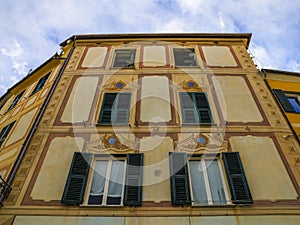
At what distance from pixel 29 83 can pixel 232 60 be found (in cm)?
1004

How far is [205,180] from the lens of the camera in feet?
23.0

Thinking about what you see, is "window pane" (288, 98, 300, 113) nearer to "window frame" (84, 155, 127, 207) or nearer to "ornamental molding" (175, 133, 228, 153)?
"ornamental molding" (175, 133, 228, 153)

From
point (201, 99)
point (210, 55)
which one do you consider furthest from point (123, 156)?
point (210, 55)

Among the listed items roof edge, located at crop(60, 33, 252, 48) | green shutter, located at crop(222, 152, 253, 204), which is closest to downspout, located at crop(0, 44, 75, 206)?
roof edge, located at crop(60, 33, 252, 48)

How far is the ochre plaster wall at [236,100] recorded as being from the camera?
879 centimetres

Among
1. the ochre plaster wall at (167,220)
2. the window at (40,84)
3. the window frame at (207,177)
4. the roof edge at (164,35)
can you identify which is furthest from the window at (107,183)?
the roof edge at (164,35)

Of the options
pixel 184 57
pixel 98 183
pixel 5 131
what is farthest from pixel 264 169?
pixel 5 131

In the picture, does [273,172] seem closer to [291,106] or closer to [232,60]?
[291,106]

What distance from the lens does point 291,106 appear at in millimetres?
10445

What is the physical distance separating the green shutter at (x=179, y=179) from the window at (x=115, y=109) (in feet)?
7.29

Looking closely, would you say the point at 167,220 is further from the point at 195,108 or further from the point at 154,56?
Answer: the point at 154,56

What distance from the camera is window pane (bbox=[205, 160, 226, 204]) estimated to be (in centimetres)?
662

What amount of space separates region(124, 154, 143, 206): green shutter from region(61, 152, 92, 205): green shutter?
3.57ft

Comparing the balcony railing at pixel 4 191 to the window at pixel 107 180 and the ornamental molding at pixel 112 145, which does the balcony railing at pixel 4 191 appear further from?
the ornamental molding at pixel 112 145
